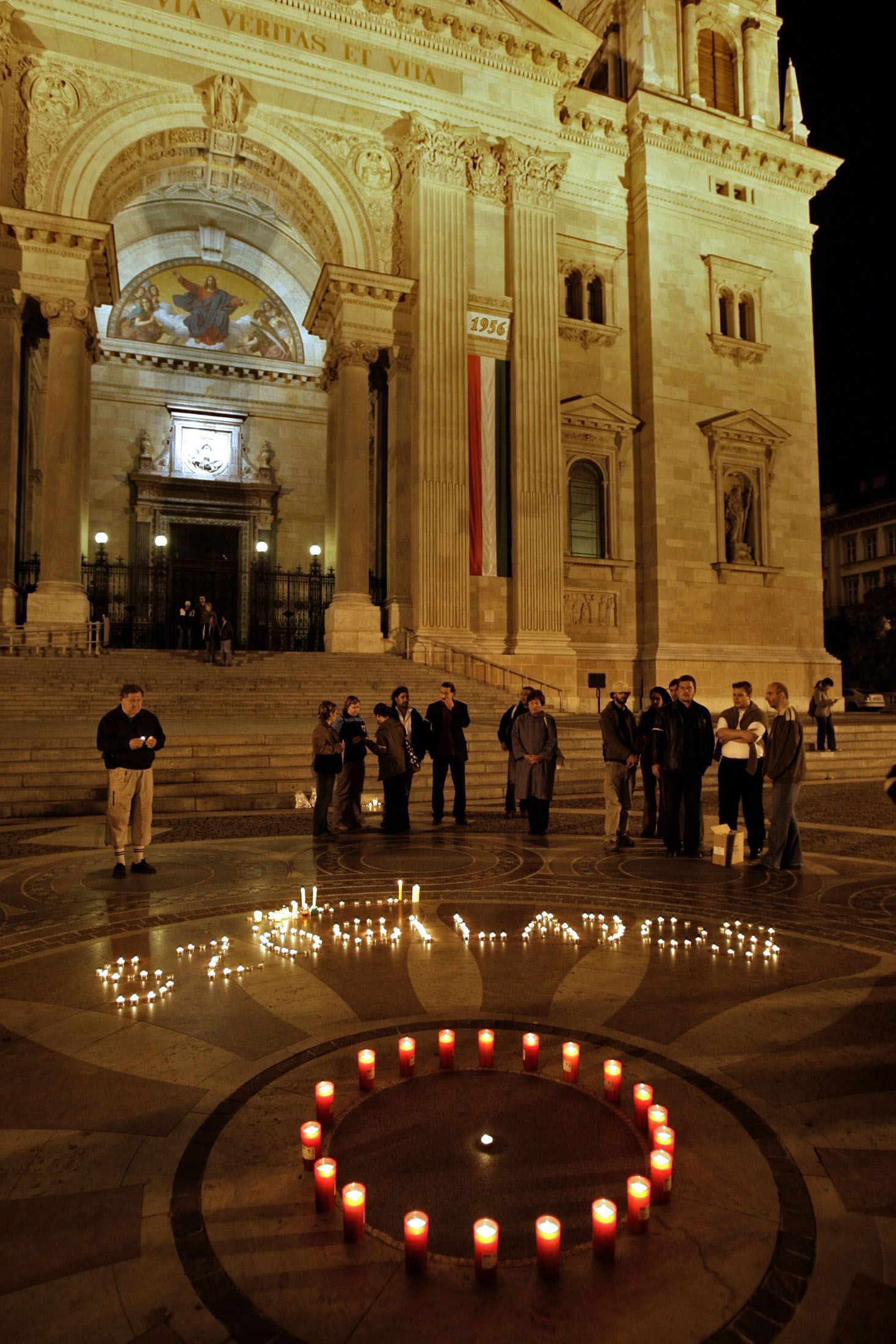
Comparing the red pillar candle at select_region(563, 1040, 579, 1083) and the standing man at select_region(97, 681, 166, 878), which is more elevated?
the standing man at select_region(97, 681, 166, 878)

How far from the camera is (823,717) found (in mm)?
16172

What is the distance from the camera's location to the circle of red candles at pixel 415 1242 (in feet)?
7.30

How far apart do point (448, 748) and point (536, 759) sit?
1.31m

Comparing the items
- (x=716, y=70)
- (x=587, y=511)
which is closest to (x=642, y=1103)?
(x=587, y=511)

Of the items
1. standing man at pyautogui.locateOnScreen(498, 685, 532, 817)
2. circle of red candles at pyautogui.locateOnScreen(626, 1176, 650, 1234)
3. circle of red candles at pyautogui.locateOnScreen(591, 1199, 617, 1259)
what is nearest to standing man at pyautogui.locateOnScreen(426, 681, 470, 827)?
standing man at pyautogui.locateOnScreen(498, 685, 532, 817)

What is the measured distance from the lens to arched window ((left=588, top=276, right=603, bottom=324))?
25.2m

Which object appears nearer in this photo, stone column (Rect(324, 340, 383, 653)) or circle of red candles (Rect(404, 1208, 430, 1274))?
circle of red candles (Rect(404, 1208, 430, 1274))

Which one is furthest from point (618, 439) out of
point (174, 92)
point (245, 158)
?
point (174, 92)

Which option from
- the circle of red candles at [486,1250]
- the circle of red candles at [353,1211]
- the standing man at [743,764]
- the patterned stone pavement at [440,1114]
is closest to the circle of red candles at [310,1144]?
the patterned stone pavement at [440,1114]

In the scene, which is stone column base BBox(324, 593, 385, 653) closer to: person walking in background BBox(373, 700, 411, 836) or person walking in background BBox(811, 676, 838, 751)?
person walking in background BBox(811, 676, 838, 751)

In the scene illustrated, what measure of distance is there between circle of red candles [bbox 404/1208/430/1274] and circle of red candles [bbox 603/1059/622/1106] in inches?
43.0

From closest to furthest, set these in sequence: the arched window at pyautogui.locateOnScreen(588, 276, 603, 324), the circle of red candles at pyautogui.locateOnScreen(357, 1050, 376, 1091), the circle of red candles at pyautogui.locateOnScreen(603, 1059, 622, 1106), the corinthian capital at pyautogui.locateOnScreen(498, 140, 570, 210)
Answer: the circle of red candles at pyautogui.locateOnScreen(603, 1059, 622, 1106) → the circle of red candles at pyautogui.locateOnScreen(357, 1050, 376, 1091) → the corinthian capital at pyautogui.locateOnScreen(498, 140, 570, 210) → the arched window at pyautogui.locateOnScreen(588, 276, 603, 324)

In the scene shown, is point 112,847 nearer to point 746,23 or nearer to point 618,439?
point 618,439

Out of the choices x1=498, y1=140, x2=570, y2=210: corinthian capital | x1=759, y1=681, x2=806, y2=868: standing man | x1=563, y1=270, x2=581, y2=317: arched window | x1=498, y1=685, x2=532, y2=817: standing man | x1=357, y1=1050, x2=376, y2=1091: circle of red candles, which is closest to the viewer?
x1=357, y1=1050, x2=376, y2=1091: circle of red candles
